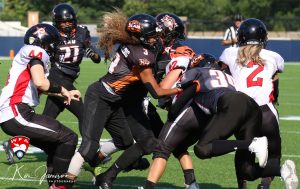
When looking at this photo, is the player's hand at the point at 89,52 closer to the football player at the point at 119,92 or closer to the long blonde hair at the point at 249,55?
the football player at the point at 119,92

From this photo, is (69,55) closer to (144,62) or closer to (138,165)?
(138,165)

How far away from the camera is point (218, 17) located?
64.8 metres

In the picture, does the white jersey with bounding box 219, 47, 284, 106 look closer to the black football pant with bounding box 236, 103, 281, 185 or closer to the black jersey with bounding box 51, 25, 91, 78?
the black football pant with bounding box 236, 103, 281, 185

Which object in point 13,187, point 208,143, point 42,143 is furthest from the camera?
point 13,187

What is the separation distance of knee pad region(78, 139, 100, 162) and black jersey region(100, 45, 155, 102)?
45cm

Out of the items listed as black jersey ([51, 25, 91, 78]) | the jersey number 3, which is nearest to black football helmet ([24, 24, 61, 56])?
the jersey number 3

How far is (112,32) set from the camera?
286 inches

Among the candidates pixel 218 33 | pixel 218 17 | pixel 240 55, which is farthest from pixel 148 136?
pixel 218 17

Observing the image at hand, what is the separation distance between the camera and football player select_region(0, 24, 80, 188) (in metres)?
6.86

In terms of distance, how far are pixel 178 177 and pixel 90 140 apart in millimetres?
1403

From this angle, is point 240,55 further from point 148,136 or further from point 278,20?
point 278,20

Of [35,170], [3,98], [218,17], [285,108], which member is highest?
[3,98]

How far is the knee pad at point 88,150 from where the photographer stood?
23.4 feet

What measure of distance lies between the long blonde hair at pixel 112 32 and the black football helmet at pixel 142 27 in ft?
0.26
